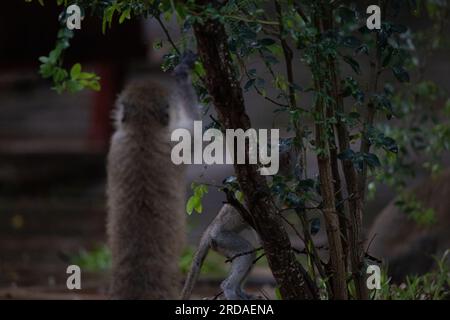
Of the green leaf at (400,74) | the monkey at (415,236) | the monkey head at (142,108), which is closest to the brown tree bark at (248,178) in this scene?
the green leaf at (400,74)

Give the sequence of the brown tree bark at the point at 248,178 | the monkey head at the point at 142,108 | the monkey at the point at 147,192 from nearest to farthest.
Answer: the brown tree bark at the point at 248,178
the monkey at the point at 147,192
the monkey head at the point at 142,108

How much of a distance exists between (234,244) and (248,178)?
2.22 ft

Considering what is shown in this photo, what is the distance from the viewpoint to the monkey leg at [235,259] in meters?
3.96

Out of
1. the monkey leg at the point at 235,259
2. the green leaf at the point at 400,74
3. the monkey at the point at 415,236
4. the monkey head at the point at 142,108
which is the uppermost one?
the monkey head at the point at 142,108

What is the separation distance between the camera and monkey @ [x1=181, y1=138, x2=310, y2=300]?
3.93 metres

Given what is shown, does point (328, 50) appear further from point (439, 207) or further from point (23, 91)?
point (23, 91)

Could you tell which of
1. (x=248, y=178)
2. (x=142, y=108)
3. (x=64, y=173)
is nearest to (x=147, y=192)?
(x=142, y=108)

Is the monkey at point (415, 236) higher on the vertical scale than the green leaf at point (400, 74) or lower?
lower

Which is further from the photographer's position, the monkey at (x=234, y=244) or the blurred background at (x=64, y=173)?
the blurred background at (x=64, y=173)

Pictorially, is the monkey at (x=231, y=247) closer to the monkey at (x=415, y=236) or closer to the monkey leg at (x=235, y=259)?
the monkey leg at (x=235, y=259)

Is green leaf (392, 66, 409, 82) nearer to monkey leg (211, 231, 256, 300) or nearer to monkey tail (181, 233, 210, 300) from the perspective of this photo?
monkey leg (211, 231, 256, 300)

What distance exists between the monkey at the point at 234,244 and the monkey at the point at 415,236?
6.00 ft

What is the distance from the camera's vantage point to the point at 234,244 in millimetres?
4047

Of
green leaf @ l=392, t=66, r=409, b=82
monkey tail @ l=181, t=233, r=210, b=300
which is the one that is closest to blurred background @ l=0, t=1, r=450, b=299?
monkey tail @ l=181, t=233, r=210, b=300
